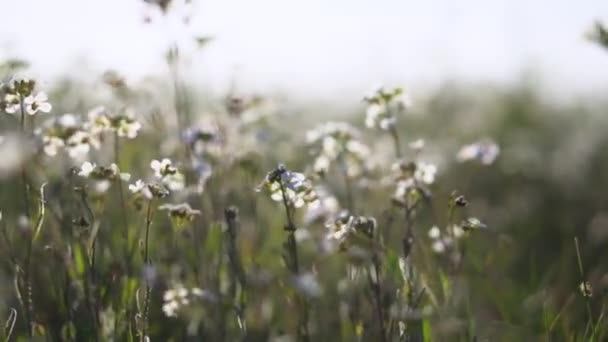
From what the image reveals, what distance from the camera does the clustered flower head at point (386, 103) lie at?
3285 mm

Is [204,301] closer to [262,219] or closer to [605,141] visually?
[262,219]

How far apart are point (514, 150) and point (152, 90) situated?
11.1ft

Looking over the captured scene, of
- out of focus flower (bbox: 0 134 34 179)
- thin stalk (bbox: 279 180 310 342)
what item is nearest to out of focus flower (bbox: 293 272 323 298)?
thin stalk (bbox: 279 180 310 342)

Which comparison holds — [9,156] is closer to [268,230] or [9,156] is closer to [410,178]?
[268,230]

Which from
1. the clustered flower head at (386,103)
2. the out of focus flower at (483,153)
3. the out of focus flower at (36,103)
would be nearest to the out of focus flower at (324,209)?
the clustered flower head at (386,103)

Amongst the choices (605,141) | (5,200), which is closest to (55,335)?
(5,200)

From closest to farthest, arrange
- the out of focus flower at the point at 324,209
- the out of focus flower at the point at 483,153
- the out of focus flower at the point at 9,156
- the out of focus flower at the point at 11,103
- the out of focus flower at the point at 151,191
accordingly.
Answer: the out of focus flower at the point at 151,191 < the out of focus flower at the point at 11,103 < the out of focus flower at the point at 324,209 < the out of focus flower at the point at 483,153 < the out of focus flower at the point at 9,156

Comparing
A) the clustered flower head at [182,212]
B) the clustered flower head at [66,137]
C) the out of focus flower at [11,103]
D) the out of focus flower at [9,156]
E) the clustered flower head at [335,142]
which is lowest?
the clustered flower head at [182,212]

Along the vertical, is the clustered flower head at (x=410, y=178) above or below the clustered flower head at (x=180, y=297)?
above

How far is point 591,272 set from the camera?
473 centimetres

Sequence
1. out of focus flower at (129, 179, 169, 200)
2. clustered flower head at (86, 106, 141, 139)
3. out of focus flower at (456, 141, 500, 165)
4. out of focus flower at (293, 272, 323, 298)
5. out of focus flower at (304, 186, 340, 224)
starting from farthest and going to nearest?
out of focus flower at (456, 141, 500, 165)
out of focus flower at (304, 186, 340, 224)
clustered flower head at (86, 106, 141, 139)
out of focus flower at (129, 179, 169, 200)
out of focus flower at (293, 272, 323, 298)

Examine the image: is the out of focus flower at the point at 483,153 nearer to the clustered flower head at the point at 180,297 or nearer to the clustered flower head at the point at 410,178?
the clustered flower head at the point at 410,178

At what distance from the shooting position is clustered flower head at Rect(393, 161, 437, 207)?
311 cm

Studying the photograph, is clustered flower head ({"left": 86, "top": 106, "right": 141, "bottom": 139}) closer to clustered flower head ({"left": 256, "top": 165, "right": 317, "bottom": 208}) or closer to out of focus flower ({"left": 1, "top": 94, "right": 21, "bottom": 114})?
out of focus flower ({"left": 1, "top": 94, "right": 21, "bottom": 114})
